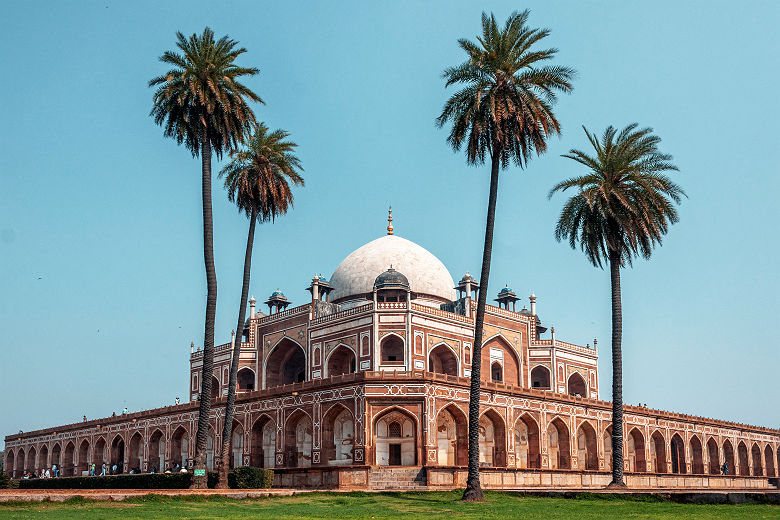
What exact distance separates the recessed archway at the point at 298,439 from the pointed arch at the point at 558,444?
14.0 m

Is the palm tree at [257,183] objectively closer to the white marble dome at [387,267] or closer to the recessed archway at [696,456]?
the white marble dome at [387,267]

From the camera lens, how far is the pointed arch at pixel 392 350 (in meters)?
50.9

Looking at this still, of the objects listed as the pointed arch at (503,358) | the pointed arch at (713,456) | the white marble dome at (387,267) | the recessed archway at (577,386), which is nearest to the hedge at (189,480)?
the pointed arch at (503,358)

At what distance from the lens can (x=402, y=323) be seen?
5047 cm

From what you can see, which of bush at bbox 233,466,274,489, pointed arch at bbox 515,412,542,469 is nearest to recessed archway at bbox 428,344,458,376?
pointed arch at bbox 515,412,542,469

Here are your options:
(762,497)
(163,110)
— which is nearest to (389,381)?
(163,110)

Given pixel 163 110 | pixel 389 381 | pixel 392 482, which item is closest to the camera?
pixel 163 110

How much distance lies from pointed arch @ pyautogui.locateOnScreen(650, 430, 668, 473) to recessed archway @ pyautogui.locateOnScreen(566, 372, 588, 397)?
8.97 m

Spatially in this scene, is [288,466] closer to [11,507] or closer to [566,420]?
[566,420]

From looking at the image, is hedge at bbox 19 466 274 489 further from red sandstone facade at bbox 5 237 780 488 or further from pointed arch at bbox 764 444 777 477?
pointed arch at bbox 764 444 777 477

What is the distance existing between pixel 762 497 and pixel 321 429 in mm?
24173

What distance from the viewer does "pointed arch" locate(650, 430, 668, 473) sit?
53.5 m

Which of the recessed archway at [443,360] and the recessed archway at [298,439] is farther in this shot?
the recessed archway at [443,360]

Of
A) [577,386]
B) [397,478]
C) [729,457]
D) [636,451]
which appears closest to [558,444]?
[636,451]
